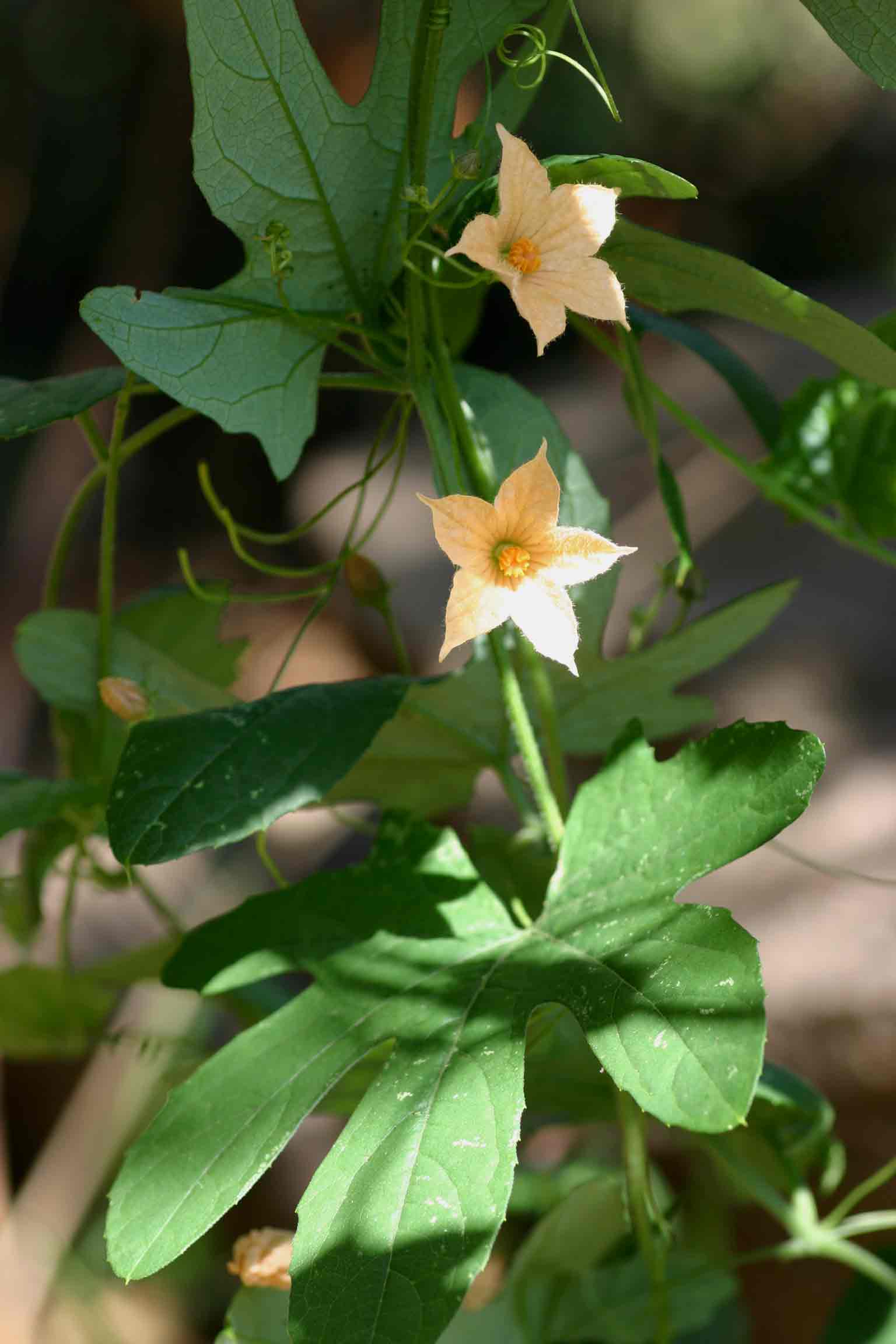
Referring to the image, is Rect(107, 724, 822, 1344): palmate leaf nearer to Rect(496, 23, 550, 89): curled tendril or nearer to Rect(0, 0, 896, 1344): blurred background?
Rect(496, 23, 550, 89): curled tendril

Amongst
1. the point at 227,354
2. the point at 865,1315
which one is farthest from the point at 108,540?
the point at 865,1315

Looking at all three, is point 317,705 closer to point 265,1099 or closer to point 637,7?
point 265,1099

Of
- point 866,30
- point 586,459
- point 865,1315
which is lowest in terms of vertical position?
point 586,459

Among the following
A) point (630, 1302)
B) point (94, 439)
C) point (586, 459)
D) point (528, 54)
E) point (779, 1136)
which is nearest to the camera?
point (528, 54)

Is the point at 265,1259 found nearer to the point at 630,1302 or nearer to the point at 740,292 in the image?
the point at 630,1302

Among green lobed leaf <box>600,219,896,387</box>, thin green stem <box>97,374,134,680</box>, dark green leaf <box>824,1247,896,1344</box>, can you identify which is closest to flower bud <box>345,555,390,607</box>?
thin green stem <box>97,374,134,680</box>

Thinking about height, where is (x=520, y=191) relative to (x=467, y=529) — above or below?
above

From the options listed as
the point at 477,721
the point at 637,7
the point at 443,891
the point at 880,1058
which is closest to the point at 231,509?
the point at 637,7
